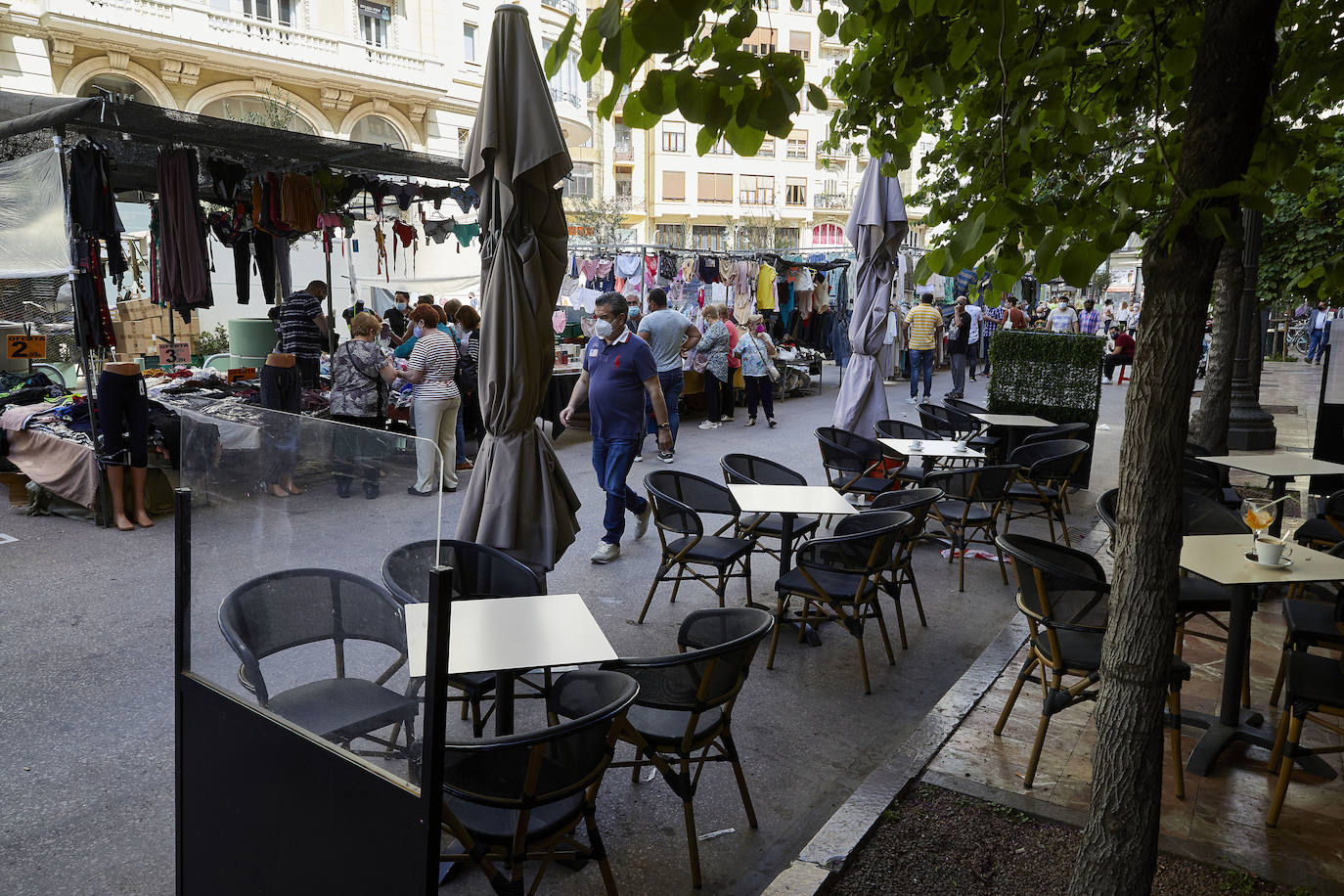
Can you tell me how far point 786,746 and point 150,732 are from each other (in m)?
3.03

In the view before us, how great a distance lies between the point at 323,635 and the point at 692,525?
10.2ft

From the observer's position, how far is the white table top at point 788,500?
5.21 m

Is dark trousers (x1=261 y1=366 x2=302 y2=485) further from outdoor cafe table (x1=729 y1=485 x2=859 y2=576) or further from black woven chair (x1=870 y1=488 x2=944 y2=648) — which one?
black woven chair (x1=870 y1=488 x2=944 y2=648)

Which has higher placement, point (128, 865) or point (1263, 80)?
point (1263, 80)

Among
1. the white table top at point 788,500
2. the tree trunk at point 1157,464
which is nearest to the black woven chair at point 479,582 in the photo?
the white table top at point 788,500

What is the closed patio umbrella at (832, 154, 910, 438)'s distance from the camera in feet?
27.9

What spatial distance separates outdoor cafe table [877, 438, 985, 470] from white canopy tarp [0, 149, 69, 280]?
744 cm

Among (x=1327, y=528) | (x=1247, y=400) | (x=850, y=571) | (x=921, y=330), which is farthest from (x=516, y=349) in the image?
(x=921, y=330)

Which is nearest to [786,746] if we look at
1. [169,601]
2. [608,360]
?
[608,360]

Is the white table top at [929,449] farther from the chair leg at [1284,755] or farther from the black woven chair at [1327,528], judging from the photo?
the chair leg at [1284,755]

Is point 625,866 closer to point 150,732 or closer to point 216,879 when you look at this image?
point 216,879

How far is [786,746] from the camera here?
13.8 ft

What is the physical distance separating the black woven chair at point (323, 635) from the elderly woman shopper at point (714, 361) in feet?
36.4

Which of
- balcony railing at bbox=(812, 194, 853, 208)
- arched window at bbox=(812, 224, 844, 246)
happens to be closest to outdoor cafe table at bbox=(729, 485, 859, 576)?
arched window at bbox=(812, 224, 844, 246)
